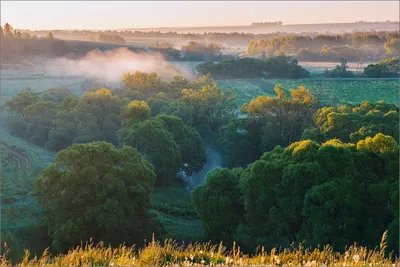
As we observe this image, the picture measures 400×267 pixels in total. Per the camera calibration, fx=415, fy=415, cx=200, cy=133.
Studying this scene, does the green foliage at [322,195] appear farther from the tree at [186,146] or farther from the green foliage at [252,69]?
the green foliage at [252,69]

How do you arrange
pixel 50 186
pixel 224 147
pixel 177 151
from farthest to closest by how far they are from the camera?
pixel 224 147
pixel 177 151
pixel 50 186

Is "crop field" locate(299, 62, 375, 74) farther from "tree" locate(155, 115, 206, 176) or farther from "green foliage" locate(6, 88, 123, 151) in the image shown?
"green foliage" locate(6, 88, 123, 151)

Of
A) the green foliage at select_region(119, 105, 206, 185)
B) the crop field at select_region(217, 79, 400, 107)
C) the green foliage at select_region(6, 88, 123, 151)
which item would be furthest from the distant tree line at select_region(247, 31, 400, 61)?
the green foliage at select_region(6, 88, 123, 151)

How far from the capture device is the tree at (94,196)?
20.4m

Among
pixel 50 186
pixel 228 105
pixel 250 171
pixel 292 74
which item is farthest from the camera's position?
pixel 292 74

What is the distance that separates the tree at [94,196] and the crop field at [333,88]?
169 feet

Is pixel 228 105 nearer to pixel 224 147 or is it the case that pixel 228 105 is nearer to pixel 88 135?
pixel 224 147

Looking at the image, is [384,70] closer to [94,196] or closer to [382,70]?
[382,70]

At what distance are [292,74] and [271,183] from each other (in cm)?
8694

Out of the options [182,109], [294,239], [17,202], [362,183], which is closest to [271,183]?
[294,239]

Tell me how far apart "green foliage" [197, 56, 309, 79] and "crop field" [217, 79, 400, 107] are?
285 centimetres

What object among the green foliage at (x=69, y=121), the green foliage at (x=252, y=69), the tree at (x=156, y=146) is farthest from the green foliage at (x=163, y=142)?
the green foliage at (x=252, y=69)

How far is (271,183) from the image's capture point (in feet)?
62.6

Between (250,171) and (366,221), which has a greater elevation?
(250,171)
